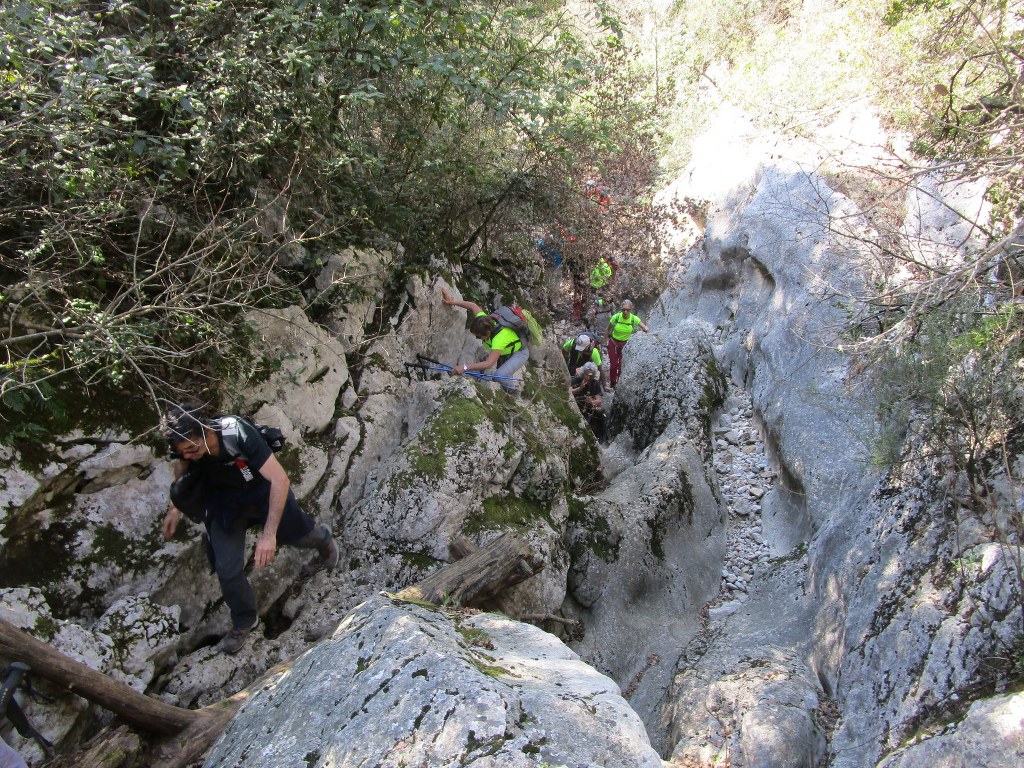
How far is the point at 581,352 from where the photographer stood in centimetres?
1045

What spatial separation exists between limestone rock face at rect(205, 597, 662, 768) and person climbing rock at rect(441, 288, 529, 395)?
412cm

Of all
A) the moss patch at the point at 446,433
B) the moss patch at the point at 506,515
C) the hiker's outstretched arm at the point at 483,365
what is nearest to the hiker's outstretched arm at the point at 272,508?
the moss patch at the point at 446,433

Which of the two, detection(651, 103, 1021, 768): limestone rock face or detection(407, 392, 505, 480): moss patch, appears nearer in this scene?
detection(651, 103, 1021, 768): limestone rock face

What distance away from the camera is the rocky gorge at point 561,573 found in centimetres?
326

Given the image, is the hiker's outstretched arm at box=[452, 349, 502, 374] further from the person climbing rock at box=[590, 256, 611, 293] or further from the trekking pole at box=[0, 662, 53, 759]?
the trekking pole at box=[0, 662, 53, 759]

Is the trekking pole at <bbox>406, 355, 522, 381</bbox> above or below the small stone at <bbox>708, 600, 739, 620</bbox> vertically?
above

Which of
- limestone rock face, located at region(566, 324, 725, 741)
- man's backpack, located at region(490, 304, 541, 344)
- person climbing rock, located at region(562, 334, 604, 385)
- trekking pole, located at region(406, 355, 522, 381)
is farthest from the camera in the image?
person climbing rock, located at region(562, 334, 604, 385)

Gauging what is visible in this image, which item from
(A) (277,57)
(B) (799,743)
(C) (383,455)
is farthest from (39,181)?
(B) (799,743)

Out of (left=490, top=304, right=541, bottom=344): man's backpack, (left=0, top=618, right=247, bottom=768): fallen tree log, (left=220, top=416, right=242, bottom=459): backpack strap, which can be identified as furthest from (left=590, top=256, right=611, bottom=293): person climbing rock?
(left=0, top=618, right=247, bottom=768): fallen tree log

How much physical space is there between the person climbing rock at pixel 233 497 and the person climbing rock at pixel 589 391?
6.10 meters

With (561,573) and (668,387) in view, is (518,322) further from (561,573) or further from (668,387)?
(668,387)

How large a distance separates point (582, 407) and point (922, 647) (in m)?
6.52

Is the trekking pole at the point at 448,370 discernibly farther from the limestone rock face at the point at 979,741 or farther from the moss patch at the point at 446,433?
the limestone rock face at the point at 979,741

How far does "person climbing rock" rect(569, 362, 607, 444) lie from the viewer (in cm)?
1009
